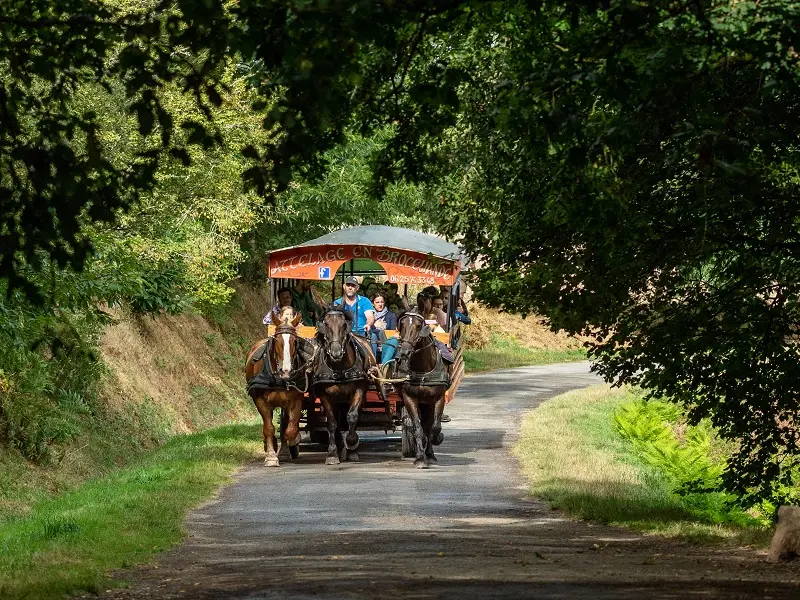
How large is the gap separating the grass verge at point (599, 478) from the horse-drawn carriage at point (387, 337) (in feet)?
5.85

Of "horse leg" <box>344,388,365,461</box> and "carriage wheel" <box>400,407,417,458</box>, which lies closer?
"horse leg" <box>344,388,365,461</box>

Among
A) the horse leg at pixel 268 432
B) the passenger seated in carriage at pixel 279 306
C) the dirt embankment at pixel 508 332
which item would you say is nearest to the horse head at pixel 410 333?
the passenger seated in carriage at pixel 279 306

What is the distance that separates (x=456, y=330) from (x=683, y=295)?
10617mm

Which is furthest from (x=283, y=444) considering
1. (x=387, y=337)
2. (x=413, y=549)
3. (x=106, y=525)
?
(x=413, y=549)

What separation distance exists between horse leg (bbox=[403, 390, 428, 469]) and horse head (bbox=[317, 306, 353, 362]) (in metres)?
1.13

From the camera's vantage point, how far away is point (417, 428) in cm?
2088

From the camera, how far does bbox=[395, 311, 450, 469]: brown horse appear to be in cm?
2039

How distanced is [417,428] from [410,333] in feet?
4.72

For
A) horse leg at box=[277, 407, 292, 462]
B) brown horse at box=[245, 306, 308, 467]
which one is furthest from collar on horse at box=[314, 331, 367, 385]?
Answer: horse leg at box=[277, 407, 292, 462]

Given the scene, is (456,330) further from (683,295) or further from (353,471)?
(683,295)

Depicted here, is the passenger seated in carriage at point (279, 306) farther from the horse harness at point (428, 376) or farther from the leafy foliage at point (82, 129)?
the leafy foliage at point (82, 129)

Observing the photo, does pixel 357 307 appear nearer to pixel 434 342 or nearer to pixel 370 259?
pixel 370 259

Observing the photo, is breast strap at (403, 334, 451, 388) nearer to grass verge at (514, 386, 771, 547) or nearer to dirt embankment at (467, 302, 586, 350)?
grass verge at (514, 386, 771, 547)

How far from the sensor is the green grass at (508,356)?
51.0m
